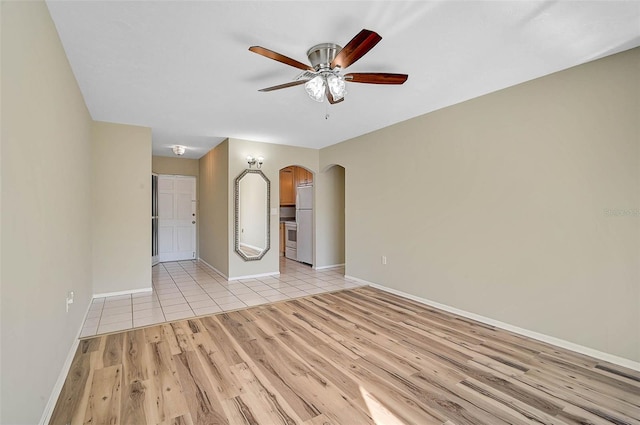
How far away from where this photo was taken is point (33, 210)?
1.56m

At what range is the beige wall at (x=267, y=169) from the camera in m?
5.15

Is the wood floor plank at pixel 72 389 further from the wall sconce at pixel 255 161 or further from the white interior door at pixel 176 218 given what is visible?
the white interior door at pixel 176 218

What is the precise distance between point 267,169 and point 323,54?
3451 millimetres

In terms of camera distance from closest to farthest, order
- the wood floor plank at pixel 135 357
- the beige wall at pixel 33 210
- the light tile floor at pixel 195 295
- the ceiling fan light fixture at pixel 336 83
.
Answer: the beige wall at pixel 33 210 → the wood floor plank at pixel 135 357 → the ceiling fan light fixture at pixel 336 83 → the light tile floor at pixel 195 295

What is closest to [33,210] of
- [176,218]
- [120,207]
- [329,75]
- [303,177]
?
[329,75]

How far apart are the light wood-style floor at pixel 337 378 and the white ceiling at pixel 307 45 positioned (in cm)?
253

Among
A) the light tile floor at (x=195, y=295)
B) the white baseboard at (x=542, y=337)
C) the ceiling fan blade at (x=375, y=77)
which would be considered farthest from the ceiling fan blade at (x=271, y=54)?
the white baseboard at (x=542, y=337)

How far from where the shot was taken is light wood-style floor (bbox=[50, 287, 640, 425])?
178 centimetres

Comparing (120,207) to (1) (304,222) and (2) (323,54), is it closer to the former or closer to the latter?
(1) (304,222)

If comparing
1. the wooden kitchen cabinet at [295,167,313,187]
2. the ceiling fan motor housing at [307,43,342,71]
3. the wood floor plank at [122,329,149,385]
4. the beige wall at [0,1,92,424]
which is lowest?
the wood floor plank at [122,329,149,385]

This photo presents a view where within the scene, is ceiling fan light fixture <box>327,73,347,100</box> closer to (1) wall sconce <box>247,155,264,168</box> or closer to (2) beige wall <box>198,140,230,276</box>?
(1) wall sconce <box>247,155,264,168</box>

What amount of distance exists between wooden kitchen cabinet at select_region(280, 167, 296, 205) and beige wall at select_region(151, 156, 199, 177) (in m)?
2.19

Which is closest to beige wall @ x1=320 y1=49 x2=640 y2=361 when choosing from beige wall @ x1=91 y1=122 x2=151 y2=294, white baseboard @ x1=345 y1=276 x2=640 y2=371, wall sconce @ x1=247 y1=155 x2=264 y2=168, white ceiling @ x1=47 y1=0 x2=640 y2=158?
white baseboard @ x1=345 y1=276 x2=640 y2=371

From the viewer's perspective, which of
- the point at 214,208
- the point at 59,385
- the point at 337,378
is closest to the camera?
the point at 59,385
